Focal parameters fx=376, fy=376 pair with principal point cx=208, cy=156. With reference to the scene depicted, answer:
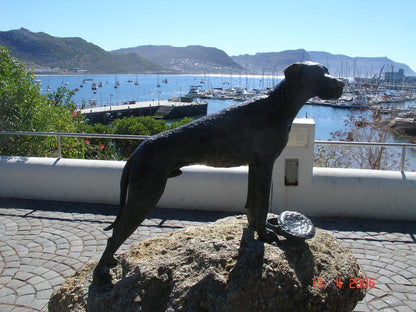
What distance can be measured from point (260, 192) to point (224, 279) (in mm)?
873

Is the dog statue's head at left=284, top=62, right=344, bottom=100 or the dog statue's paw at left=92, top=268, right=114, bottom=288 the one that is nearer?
the dog statue's head at left=284, top=62, right=344, bottom=100

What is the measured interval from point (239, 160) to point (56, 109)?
371 inches

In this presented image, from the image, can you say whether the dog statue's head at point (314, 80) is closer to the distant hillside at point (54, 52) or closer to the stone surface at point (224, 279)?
the stone surface at point (224, 279)

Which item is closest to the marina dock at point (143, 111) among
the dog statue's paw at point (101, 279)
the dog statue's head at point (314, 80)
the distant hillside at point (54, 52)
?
the dog statue's paw at point (101, 279)

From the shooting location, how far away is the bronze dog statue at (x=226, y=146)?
3361 millimetres

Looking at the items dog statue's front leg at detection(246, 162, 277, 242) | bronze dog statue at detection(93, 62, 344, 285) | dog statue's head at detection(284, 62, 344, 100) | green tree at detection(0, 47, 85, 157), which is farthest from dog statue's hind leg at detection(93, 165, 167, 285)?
green tree at detection(0, 47, 85, 157)

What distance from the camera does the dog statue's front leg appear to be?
3.58 meters

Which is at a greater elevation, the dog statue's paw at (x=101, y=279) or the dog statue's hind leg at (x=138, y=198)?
the dog statue's hind leg at (x=138, y=198)

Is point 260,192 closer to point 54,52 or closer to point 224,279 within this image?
point 224,279

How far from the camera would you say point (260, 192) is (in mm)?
3594

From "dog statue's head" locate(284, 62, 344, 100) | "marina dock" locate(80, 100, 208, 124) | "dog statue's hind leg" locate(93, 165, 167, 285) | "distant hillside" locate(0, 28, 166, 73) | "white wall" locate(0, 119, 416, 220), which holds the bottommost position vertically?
"marina dock" locate(80, 100, 208, 124)

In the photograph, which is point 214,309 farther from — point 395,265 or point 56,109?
point 56,109
